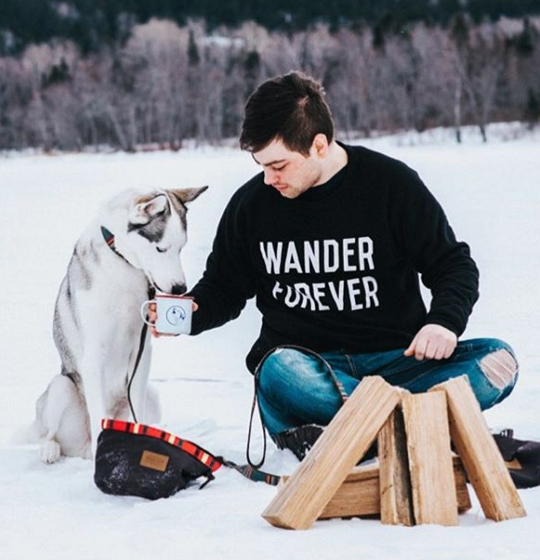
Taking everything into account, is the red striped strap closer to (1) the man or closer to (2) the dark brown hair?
(1) the man

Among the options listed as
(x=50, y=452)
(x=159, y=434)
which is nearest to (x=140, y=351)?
(x=50, y=452)

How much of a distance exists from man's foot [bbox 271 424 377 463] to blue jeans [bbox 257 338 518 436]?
0.07m

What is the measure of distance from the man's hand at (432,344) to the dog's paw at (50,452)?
4.96 ft

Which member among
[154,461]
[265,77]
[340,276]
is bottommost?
[265,77]

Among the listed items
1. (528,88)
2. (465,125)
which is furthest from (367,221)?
(528,88)

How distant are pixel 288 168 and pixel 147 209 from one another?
28.8 inches

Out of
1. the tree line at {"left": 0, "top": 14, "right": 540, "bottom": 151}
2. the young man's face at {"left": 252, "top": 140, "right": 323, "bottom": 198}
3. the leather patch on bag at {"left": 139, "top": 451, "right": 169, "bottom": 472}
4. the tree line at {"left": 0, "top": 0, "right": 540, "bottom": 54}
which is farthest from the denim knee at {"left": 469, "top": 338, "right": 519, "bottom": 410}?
the tree line at {"left": 0, "top": 0, "right": 540, "bottom": 54}

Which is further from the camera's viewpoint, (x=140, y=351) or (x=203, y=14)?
(x=203, y=14)

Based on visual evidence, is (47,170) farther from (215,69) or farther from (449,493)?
(449,493)

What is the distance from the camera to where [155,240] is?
11.6 feet

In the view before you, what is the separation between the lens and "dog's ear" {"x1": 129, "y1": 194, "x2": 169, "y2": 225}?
11.6ft

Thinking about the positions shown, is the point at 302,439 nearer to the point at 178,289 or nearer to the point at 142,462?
the point at 142,462

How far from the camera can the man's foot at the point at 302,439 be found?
3074 mm

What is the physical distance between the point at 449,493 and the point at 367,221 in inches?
40.8
